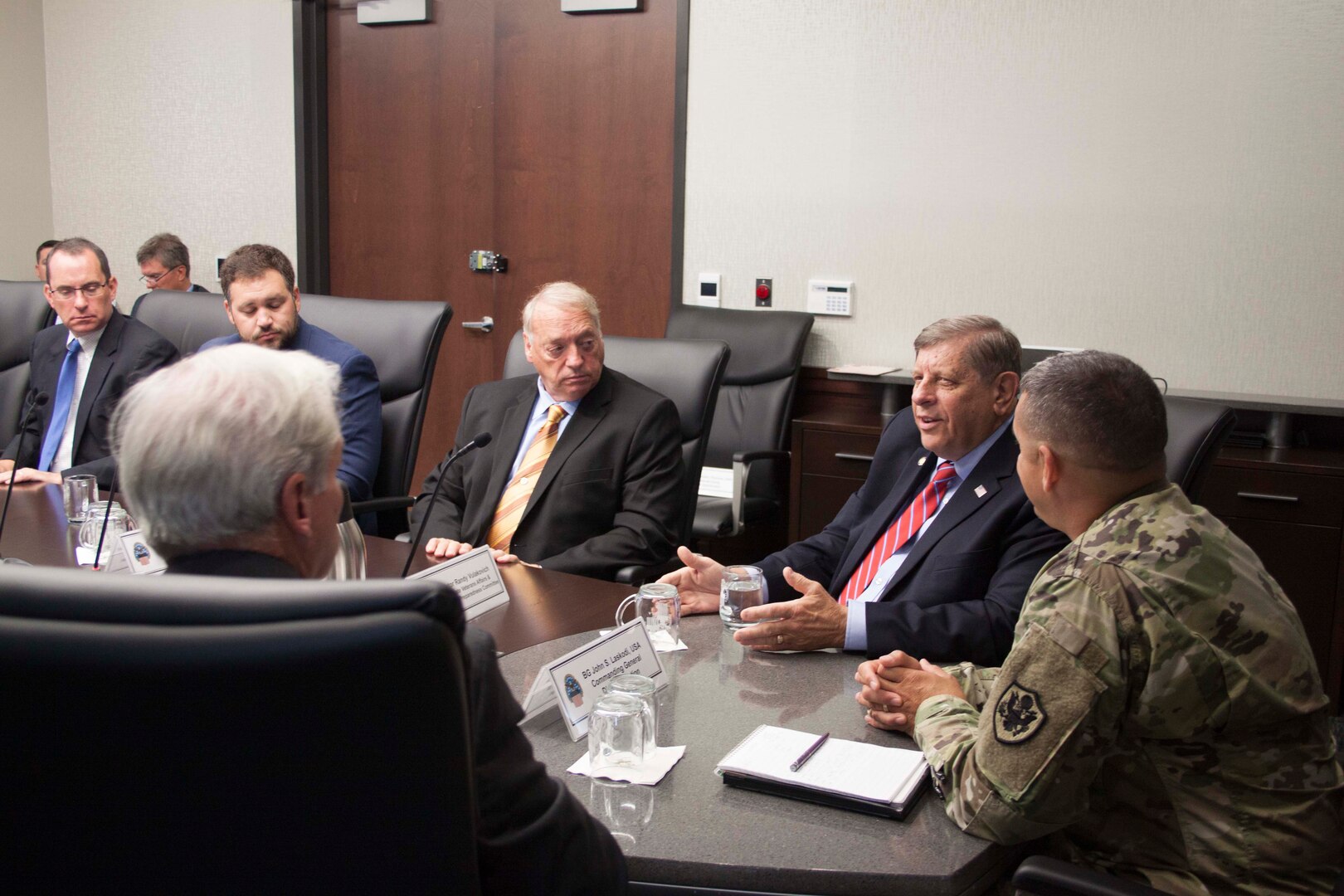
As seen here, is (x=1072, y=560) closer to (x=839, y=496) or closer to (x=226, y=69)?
(x=839, y=496)

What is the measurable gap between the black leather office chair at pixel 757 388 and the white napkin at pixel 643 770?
2483 millimetres

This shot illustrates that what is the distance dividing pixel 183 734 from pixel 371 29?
5078mm

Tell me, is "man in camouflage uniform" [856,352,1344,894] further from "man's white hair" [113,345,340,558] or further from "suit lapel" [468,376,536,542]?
"suit lapel" [468,376,536,542]

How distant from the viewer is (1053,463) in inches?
54.4

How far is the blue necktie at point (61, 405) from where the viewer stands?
135 inches

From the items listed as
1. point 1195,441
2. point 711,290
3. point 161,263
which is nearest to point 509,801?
point 1195,441

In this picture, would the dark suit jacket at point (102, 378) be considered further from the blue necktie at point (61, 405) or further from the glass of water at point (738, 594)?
the glass of water at point (738, 594)

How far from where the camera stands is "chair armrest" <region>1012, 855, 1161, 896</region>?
112cm

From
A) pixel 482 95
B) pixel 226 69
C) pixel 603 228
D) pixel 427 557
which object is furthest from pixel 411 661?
pixel 226 69

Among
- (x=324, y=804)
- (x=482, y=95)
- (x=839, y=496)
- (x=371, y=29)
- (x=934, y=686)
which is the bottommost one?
(x=839, y=496)

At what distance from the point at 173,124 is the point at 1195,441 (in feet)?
17.7

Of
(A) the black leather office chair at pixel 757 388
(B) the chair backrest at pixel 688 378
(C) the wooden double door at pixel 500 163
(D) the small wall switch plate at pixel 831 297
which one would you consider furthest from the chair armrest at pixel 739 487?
(C) the wooden double door at pixel 500 163

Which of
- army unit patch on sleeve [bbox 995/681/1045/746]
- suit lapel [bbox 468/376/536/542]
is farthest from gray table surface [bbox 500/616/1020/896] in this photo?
suit lapel [bbox 468/376/536/542]

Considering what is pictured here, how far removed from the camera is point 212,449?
86 cm
